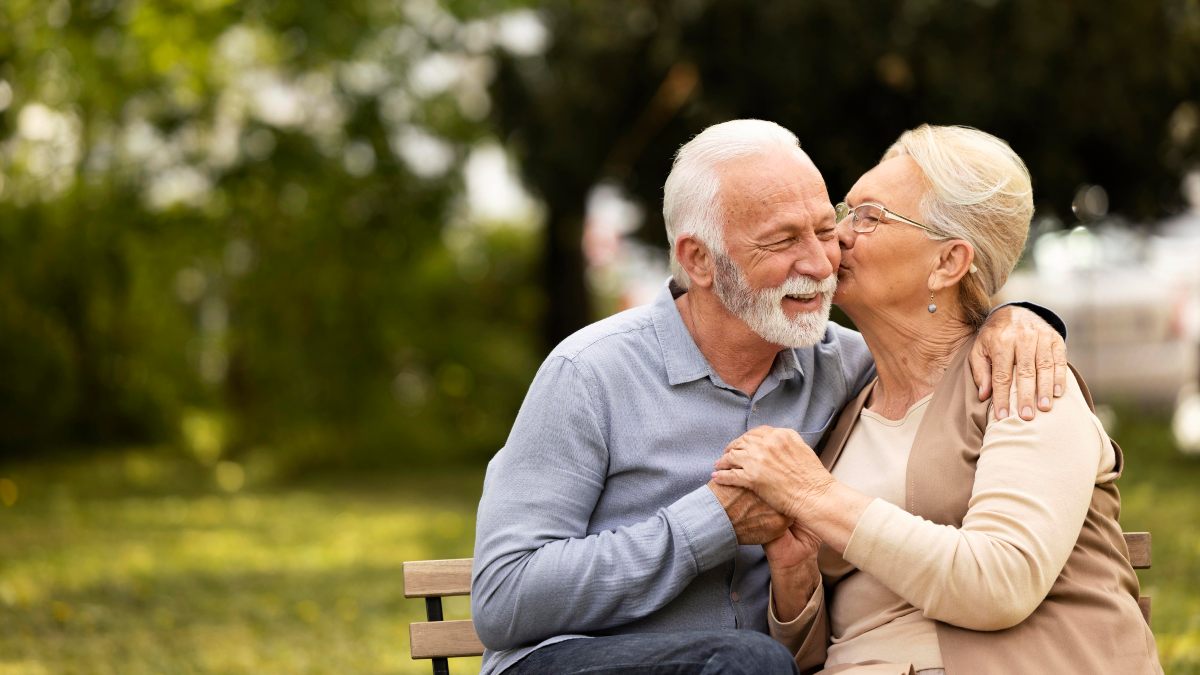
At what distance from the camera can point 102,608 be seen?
796 centimetres

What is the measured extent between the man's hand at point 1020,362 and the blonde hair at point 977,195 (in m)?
0.14

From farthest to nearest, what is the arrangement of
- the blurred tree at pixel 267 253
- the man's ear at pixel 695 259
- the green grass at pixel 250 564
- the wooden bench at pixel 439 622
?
1. the blurred tree at pixel 267 253
2. the green grass at pixel 250 564
3. the wooden bench at pixel 439 622
4. the man's ear at pixel 695 259

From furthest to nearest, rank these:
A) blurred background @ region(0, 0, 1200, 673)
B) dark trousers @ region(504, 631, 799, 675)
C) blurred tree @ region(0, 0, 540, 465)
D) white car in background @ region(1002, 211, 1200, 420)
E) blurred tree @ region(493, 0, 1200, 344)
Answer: white car in background @ region(1002, 211, 1200, 420) → blurred tree @ region(0, 0, 540, 465) → blurred tree @ region(493, 0, 1200, 344) → blurred background @ region(0, 0, 1200, 673) → dark trousers @ region(504, 631, 799, 675)

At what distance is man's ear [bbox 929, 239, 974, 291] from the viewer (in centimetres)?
298

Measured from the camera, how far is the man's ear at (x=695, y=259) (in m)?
3.05

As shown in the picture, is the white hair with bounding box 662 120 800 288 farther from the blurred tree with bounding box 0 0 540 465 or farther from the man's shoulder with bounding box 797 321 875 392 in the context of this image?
the blurred tree with bounding box 0 0 540 465

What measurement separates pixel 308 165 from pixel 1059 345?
40.5ft

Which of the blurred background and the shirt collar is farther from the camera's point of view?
the blurred background

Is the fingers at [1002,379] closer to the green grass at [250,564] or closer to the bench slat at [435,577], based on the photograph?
the bench slat at [435,577]

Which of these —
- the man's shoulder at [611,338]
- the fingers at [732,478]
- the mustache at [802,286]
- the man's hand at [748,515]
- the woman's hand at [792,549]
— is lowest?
the woman's hand at [792,549]

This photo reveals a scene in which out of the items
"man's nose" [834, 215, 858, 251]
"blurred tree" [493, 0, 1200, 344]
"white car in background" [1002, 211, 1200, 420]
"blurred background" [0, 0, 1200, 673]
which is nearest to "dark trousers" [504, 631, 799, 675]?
"man's nose" [834, 215, 858, 251]

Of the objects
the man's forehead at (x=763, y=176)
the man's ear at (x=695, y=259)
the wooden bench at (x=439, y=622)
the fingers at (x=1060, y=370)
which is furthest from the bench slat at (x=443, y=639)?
the fingers at (x=1060, y=370)

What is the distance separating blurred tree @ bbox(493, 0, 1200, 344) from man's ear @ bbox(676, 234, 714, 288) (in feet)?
26.0

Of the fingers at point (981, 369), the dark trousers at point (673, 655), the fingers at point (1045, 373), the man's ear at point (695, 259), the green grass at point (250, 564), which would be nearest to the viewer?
the dark trousers at point (673, 655)
